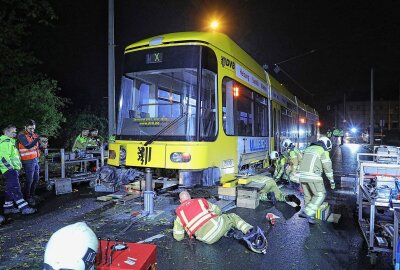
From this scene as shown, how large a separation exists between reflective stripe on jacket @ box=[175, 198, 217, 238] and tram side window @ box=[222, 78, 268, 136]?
2487 millimetres

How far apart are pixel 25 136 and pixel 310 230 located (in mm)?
6217

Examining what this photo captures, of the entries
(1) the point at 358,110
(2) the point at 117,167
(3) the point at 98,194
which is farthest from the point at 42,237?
(1) the point at 358,110

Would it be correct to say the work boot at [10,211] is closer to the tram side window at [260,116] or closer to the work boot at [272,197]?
the work boot at [272,197]

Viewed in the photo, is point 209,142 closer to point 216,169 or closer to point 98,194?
point 216,169

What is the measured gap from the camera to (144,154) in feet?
20.5

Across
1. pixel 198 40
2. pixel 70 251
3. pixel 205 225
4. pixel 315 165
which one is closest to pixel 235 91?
pixel 198 40

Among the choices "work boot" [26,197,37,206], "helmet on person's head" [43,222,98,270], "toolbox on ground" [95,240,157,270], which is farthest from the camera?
"work boot" [26,197,37,206]

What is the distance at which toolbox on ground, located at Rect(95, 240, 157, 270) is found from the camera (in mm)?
2520

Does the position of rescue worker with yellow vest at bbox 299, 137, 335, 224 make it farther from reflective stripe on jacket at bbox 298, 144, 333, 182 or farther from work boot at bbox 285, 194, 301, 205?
work boot at bbox 285, 194, 301, 205

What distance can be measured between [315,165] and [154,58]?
377cm

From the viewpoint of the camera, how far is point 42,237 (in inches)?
208

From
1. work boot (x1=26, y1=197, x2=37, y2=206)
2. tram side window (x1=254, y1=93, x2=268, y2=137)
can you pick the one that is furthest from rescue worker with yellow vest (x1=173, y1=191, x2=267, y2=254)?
tram side window (x1=254, y1=93, x2=268, y2=137)

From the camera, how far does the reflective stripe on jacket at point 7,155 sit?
6.47 m

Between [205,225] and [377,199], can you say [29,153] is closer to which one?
[205,225]
